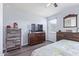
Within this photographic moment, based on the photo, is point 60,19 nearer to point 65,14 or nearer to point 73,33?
point 65,14

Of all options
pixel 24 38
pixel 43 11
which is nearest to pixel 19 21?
pixel 24 38

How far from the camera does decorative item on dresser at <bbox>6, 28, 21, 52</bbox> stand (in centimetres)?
267

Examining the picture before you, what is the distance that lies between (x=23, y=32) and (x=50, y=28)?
1255mm

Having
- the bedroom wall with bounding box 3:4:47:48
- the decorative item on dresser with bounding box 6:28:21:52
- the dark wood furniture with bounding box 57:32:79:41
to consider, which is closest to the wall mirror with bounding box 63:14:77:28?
the dark wood furniture with bounding box 57:32:79:41

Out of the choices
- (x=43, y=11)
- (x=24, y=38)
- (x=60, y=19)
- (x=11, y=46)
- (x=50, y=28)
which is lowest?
(x=11, y=46)

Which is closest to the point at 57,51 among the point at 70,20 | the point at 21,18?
the point at 70,20

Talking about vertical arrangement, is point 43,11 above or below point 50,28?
above

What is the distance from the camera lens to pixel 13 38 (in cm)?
281

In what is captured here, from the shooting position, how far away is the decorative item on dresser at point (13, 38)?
2.67 metres

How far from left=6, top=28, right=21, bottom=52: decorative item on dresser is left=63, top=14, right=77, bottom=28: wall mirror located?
Result: 1.53 meters

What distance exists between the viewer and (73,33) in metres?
2.02

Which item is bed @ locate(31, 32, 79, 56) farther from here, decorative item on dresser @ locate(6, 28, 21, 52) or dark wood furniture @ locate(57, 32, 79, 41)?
decorative item on dresser @ locate(6, 28, 21, 52)

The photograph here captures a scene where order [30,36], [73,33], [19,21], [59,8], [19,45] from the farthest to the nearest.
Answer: [30,36], [19,45], [19,21], [73,33], [59,8]

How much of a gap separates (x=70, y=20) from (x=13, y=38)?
5.88ft
